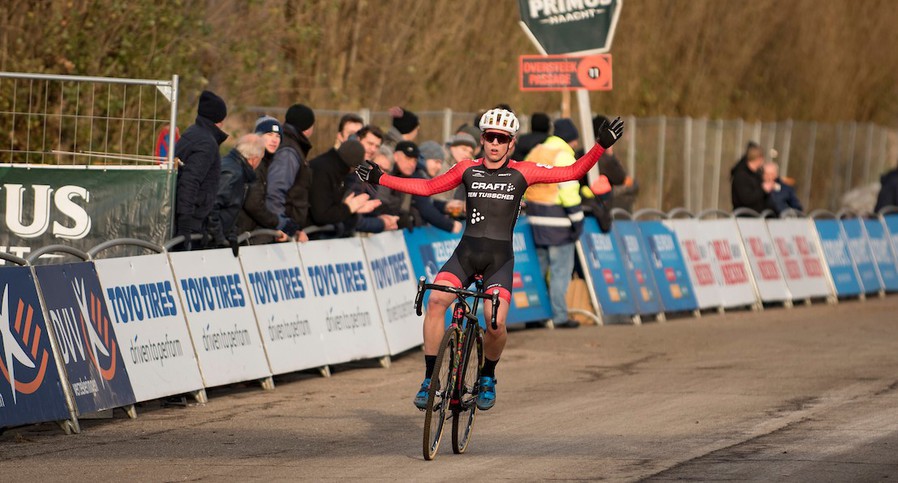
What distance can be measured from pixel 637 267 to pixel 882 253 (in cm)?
693

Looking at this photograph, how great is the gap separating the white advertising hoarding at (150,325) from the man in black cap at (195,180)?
85cm

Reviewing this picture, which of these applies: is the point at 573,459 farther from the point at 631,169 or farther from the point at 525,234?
the point at 631,169

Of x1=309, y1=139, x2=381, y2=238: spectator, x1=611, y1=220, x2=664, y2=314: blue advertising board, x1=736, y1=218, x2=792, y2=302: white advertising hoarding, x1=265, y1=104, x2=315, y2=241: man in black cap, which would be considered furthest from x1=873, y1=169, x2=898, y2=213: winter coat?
x1=265, y1=104, x2=315, y2=241: man in black cap

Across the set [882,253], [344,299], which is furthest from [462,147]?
[882,253]

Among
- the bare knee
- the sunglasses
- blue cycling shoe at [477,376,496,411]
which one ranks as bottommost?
blue cycling shoe at [477,376,496,411]

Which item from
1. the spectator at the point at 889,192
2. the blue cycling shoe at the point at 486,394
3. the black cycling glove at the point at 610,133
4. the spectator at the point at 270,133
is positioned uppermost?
the spectator at the point at 270,133

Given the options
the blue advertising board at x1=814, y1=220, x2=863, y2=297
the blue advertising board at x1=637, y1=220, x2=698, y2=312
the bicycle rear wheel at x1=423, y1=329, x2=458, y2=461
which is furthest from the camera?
the blue advertising board at x1=814, y1=220, x2=863, y2=297

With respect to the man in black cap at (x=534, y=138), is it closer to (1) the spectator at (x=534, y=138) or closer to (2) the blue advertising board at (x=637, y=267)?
(1) the spectator at (x=534, y=138)

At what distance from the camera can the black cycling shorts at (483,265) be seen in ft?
36.7

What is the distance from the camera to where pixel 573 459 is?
1036cm

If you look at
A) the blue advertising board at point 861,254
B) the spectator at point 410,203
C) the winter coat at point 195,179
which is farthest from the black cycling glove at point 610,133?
the blue advertising board at point 861,254

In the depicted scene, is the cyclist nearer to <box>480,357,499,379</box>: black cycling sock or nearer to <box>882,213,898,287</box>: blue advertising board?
<box>480,357,499,379</box>: black cycling sock

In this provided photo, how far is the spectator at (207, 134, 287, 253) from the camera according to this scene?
14.3 metres

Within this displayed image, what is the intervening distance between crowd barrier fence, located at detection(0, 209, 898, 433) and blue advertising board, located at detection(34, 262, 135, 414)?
0.01 meters
